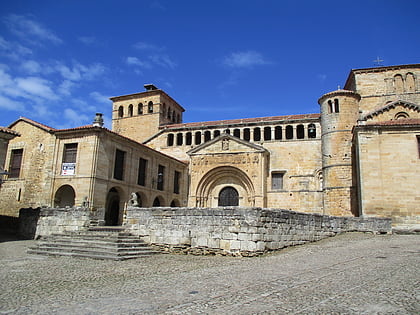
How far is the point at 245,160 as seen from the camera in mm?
26203

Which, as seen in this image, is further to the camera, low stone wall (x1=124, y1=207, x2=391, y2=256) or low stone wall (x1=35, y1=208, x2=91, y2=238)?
low stone wall (x1=35, y1=208, x2=91, y2=238)

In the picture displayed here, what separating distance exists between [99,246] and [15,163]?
12.3 metres

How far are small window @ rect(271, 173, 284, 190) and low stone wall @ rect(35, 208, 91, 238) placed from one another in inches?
621

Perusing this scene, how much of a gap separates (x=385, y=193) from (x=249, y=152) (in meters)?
10.6

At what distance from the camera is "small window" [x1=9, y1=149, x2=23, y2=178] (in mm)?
20203

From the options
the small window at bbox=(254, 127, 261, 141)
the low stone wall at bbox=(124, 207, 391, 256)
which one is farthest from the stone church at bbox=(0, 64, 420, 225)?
the low stone wall at bbox=(124, 207, 391, 256)

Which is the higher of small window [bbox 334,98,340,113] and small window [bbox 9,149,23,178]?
small window [bbox 334,98,340,113]

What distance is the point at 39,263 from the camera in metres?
9.62

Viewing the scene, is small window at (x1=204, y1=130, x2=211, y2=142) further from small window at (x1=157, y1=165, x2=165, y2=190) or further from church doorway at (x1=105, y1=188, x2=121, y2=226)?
church doorway at (x1=105, y1=188, x2=121, y2=226)

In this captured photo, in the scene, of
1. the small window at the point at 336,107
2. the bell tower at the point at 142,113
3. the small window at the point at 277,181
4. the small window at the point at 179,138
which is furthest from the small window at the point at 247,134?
the bell tower at the point at 142,113

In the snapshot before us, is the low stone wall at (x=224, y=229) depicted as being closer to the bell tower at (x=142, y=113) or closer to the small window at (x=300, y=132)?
the small window at (x=300, y=132)

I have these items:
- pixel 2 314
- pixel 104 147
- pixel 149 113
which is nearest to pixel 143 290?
pixel 2 314

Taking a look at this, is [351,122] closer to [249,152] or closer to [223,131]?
[249,152]

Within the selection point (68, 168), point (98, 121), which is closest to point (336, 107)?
point (98, 121)
